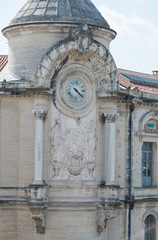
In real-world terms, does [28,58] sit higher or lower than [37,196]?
higher

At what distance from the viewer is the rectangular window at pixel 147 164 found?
4003cm

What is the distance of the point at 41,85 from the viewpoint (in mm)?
33781

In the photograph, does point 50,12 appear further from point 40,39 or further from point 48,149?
point 48,149

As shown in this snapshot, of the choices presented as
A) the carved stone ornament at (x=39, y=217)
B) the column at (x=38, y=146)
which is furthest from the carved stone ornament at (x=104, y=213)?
the column at (x=38, y=146)

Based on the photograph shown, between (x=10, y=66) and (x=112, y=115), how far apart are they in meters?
6.04

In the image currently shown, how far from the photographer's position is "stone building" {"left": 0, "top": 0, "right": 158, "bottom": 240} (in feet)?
112

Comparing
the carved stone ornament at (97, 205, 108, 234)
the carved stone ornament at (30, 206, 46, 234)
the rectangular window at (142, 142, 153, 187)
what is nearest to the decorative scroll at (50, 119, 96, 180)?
the carved stone ornament at (97, 205, 108, 234)

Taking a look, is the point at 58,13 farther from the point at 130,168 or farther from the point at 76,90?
→ the point at 130,168

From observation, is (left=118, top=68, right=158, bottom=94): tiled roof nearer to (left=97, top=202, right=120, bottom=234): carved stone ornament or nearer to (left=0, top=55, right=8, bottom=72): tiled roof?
(left=0, top=55, right=8, bottom=72): tiled roof

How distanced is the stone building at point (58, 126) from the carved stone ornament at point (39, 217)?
49 millimetres

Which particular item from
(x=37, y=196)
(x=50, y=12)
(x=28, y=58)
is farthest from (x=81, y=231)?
(x=50, y=12)

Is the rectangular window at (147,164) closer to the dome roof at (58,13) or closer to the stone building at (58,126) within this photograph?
the stone building at (58,126)

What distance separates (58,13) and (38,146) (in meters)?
7.07

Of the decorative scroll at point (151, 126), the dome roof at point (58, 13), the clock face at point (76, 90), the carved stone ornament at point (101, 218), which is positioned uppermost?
the dome roof at point (58, 13)
